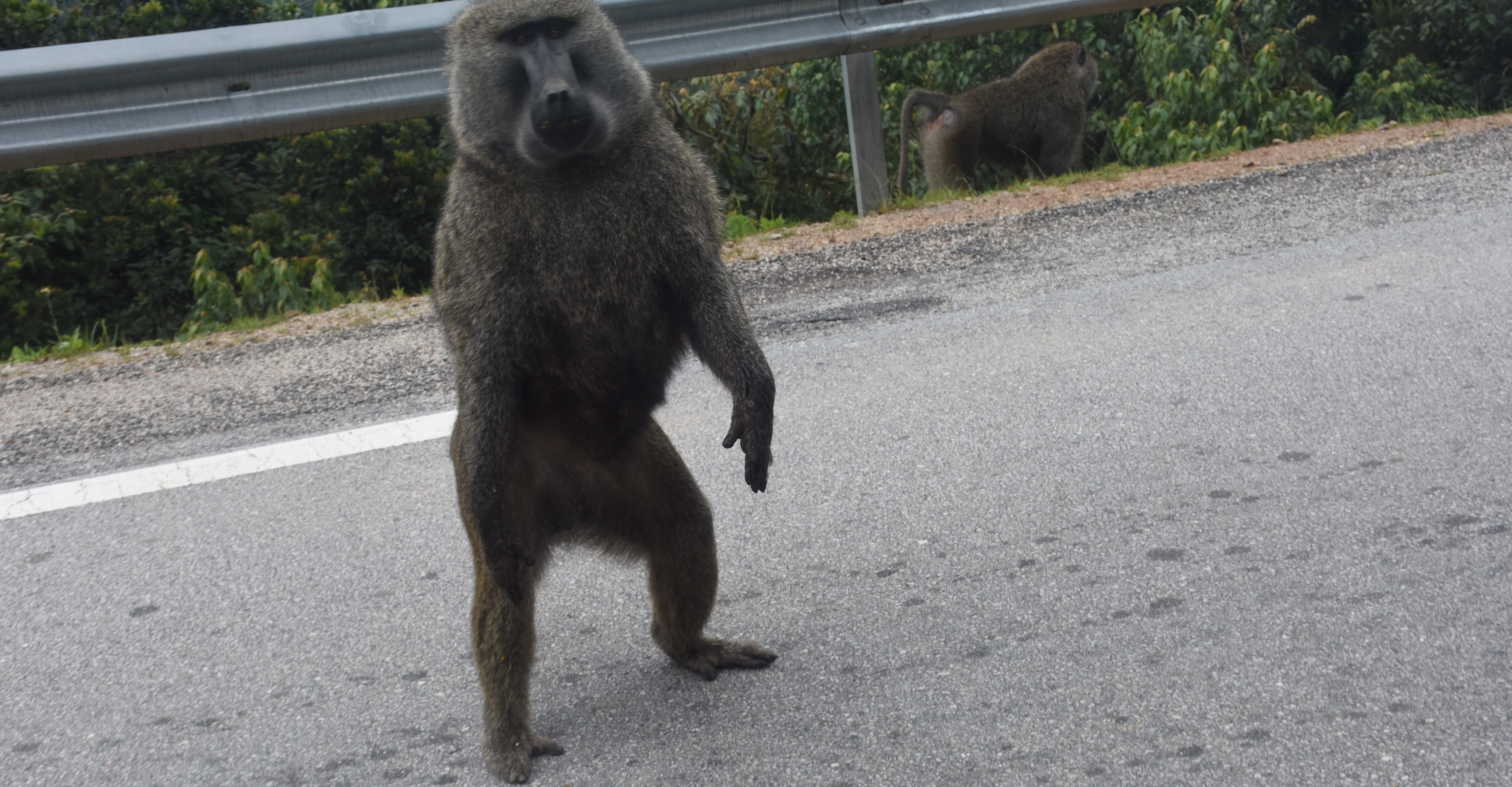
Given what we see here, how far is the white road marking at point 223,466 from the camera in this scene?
13.4 feet

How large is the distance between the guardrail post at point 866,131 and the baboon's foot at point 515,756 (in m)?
4.69

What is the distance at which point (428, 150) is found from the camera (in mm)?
9367

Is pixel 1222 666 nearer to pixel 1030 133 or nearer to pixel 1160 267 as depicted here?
pixel 1160 267

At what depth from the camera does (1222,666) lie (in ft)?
8.74

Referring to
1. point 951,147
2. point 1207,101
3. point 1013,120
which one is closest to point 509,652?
point 951,147

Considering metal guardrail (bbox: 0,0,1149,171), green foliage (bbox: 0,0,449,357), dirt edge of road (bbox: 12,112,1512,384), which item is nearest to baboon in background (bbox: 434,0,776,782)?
dirt edge of road (bbox: 12,112,1512,384)

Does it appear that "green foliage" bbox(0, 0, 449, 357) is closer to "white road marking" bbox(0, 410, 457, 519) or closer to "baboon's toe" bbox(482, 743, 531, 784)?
"white road marking" bbox(0, 410, 457, 519)

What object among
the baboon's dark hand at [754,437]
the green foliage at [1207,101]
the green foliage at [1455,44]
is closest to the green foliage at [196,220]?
the green foliage at [1207,101]

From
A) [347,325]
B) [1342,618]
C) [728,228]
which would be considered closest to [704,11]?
[728,228]

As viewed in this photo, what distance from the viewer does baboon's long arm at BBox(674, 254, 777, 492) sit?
257 cm

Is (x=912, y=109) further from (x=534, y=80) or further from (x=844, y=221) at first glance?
(x=534, y=80)

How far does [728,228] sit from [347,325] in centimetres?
222

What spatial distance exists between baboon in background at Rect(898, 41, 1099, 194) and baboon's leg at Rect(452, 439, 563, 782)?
6855 mm

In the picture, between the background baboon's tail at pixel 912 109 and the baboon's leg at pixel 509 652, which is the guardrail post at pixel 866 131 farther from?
the baboon's leg at pixel 509 652
